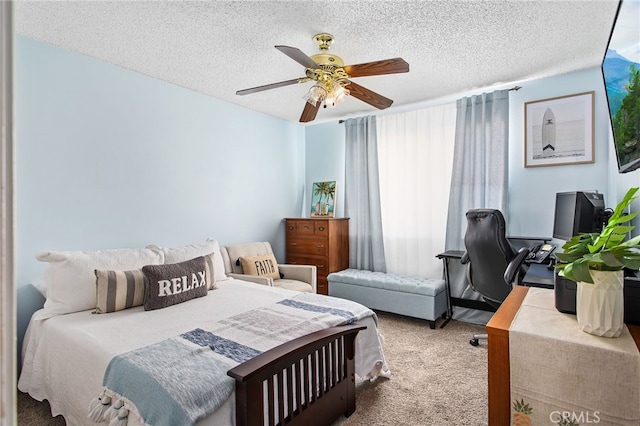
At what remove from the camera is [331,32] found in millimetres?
2305

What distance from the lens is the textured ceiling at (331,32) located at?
2045 millimetres

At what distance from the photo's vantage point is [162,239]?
3.21 metres

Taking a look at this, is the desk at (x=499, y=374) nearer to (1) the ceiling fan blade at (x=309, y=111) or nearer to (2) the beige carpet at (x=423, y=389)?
(2) the beige carpet at (x=423, y=389)

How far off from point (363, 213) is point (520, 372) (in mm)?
3311

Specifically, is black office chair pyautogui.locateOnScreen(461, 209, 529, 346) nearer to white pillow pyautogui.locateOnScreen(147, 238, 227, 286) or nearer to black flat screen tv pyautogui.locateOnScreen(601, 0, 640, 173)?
black flat screen tv pyautogui.locateOnScreen(601, 0, 640, 173)

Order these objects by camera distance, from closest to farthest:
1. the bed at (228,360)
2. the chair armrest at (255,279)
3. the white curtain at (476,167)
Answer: the bed at (228,360)
the chair armrest at (255,279)
the white curtain at (476,167)

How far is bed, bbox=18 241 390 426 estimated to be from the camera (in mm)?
1404

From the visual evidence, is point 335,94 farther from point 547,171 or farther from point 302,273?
point 547,171

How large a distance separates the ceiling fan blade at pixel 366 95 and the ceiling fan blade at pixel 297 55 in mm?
412

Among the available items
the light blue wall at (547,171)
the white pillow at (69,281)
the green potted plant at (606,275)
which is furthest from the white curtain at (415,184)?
the white pillow at (69,281)

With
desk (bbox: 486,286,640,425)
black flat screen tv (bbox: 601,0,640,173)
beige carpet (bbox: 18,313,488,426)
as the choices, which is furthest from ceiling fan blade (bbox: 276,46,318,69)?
beige carpet (bbox: 18,313,488,426)

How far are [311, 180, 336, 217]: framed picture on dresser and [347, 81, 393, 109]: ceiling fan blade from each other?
198 centimetres

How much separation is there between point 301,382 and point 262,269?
6.36 feet

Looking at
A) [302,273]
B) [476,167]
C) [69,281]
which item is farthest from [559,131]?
[69,281]
